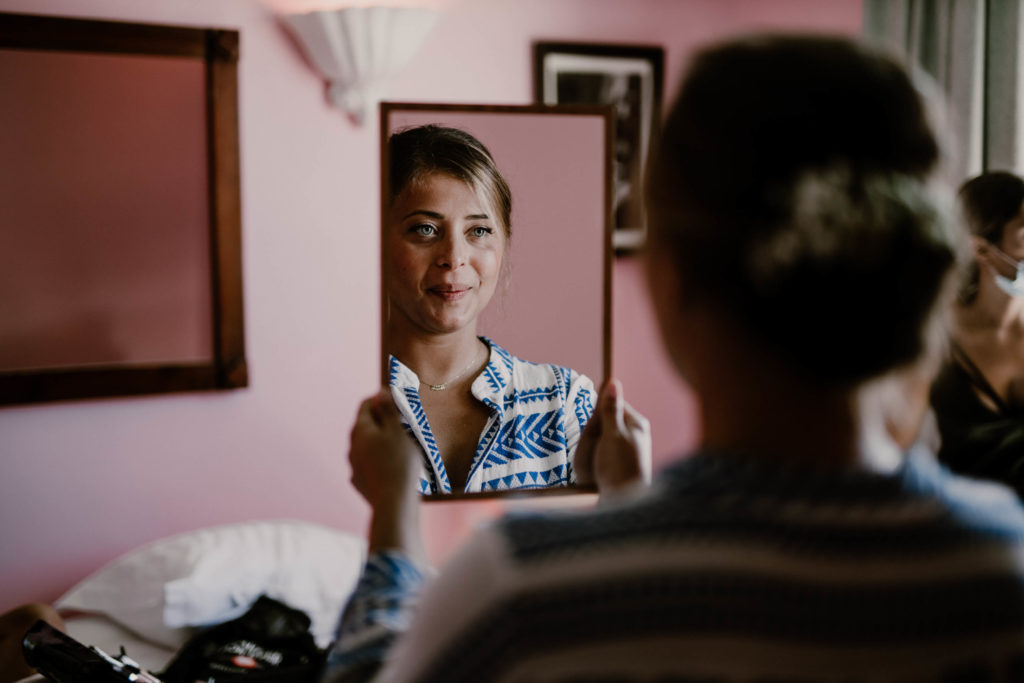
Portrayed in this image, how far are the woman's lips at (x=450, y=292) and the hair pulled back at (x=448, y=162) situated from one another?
0.32 feet

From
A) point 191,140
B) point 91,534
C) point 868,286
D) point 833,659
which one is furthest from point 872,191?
point 91,534

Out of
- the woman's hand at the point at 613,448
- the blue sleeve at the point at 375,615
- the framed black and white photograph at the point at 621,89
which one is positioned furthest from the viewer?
the framed black and white photograph at the point at 621,89

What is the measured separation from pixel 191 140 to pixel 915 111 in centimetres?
191

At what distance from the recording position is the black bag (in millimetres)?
1759

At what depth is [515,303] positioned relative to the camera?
1280mm

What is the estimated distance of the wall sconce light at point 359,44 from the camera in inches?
85.5

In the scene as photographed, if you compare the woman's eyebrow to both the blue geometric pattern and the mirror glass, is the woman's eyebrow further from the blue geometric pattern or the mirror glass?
the blue geometric pattern

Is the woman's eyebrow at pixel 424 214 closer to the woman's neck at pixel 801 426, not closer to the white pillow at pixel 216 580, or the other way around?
the woman's neck at pixel 801 426

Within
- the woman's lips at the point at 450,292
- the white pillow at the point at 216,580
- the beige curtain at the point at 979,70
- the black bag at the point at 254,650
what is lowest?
the black bag at the point at 254,650

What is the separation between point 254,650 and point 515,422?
0.91 meters

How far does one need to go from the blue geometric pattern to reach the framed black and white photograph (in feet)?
4.52

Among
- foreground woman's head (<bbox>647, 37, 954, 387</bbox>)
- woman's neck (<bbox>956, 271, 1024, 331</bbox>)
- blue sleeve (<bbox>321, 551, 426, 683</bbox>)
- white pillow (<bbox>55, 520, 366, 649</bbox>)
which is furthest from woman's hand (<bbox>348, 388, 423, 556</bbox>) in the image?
woman's neck (<bbox>956, 271, 1024, 331</bbox>)

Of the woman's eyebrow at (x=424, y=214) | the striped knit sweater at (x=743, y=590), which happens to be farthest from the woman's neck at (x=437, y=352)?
the striped knit sweater at (x=743, y=590)

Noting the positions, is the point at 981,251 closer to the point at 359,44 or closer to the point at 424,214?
the point at 424,214
